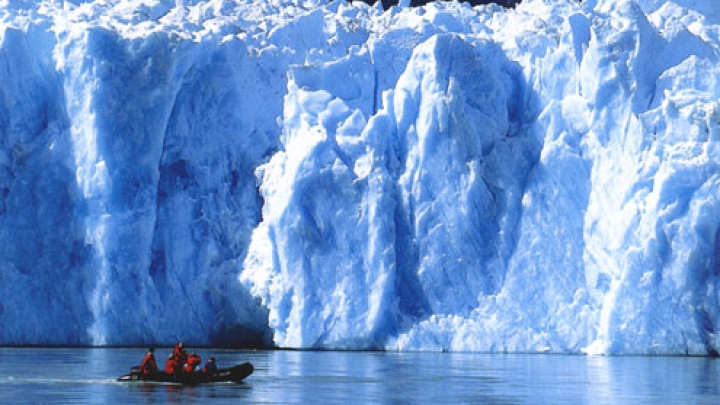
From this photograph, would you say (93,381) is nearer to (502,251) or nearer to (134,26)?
(502,251)

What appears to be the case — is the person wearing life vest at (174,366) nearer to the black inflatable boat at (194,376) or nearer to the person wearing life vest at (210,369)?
the black inflatable boat at (194,376)

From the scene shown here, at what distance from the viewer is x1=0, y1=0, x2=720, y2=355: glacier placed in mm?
36562

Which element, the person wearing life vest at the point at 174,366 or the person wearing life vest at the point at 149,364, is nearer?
the person wearing life vest at the point at 149,364

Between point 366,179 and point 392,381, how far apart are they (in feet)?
39.9

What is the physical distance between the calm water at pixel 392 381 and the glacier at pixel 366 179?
6.03ft

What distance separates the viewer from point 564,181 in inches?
1486

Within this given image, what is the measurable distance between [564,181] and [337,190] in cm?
606

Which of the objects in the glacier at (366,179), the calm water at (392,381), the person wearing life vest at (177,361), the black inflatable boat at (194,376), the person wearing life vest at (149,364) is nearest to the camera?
the calm water at (392,381)

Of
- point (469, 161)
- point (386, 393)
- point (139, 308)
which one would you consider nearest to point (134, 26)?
point (139, 308)

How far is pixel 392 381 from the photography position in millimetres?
27219

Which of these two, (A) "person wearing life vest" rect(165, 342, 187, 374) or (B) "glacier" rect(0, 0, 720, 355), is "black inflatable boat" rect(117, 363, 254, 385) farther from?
(B) "glacier" rect(0, 0, 720, 355)

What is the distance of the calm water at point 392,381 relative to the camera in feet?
77.7

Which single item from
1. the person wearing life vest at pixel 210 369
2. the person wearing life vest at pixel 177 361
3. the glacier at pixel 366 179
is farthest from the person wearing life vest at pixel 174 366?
the glacier at pixel 366 179

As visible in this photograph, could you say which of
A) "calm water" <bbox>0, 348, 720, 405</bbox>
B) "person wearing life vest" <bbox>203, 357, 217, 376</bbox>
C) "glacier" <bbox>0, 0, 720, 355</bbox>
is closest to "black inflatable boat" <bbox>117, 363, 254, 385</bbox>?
"person wearing life vest" <bbox>203, 357, 217, 376</bbox>
